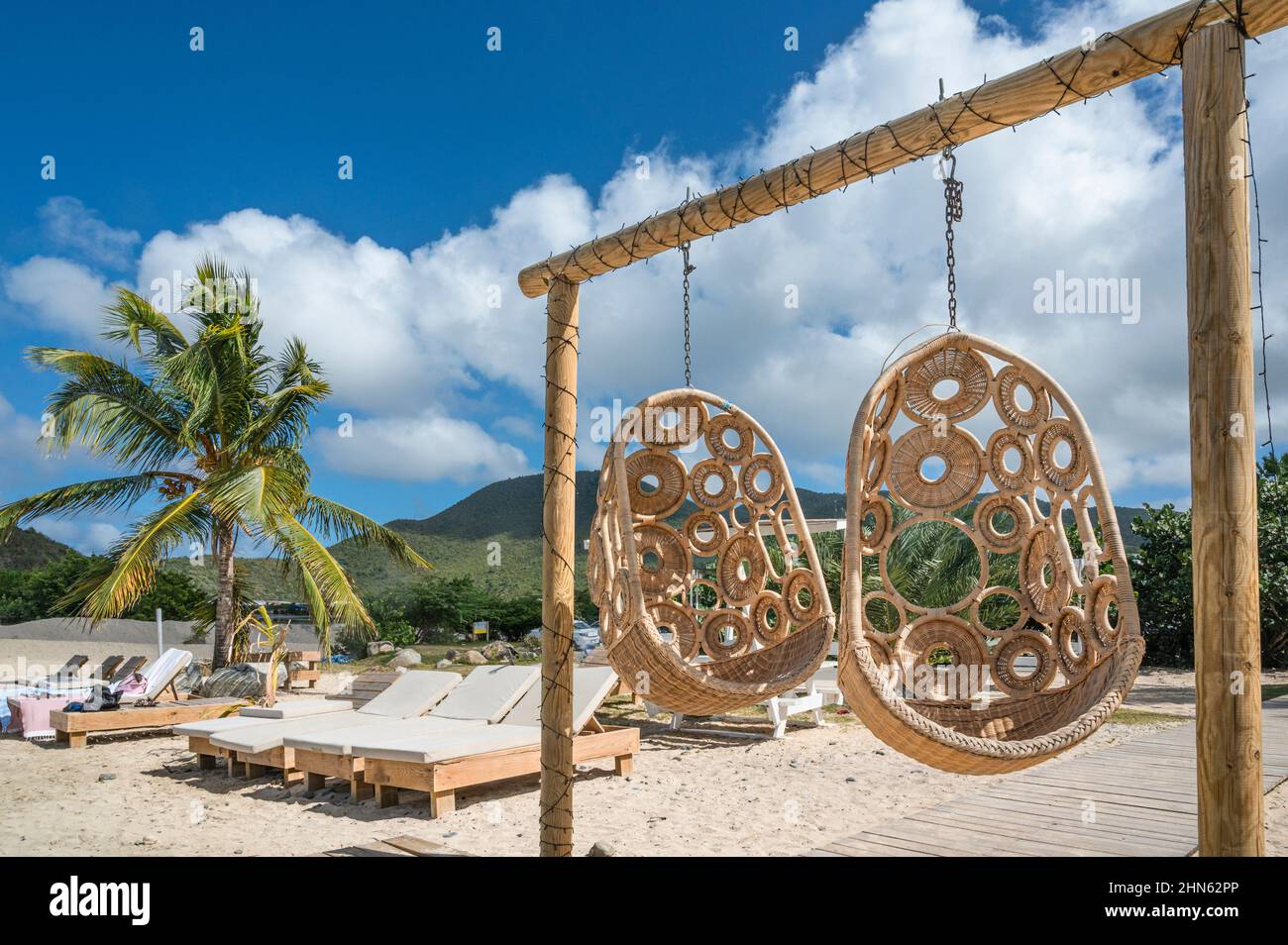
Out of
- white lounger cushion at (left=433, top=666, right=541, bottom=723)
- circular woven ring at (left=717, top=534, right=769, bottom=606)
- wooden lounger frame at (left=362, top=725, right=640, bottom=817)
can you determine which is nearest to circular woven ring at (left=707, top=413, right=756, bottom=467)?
circular woven ring at (left=717, top=534, right=769, bottom=606)

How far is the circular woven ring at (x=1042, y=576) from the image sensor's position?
392 centimetres

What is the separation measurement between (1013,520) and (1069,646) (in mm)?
607

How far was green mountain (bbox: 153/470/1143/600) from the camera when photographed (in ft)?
109

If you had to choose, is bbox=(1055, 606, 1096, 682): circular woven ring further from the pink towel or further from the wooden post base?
the pink towel

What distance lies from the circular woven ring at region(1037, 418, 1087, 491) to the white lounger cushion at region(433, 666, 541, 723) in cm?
461

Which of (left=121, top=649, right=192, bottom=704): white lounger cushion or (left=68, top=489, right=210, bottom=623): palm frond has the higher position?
(left=68, top=489, right=210, bottom=623): palm frond

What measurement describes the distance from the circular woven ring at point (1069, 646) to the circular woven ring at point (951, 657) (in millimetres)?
354

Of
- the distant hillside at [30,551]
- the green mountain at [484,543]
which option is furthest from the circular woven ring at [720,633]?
the distant hillside at [30,551]

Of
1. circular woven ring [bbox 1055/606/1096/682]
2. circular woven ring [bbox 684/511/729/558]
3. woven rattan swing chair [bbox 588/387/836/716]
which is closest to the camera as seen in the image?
circular woven ring [bbox 1055/606/1096/682]

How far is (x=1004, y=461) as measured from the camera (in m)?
4.07

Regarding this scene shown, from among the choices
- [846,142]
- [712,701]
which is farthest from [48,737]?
[846,142]

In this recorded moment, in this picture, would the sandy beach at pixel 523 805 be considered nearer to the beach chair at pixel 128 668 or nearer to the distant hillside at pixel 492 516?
the beach chair at pixel 128 668

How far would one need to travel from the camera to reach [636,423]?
4609mm
